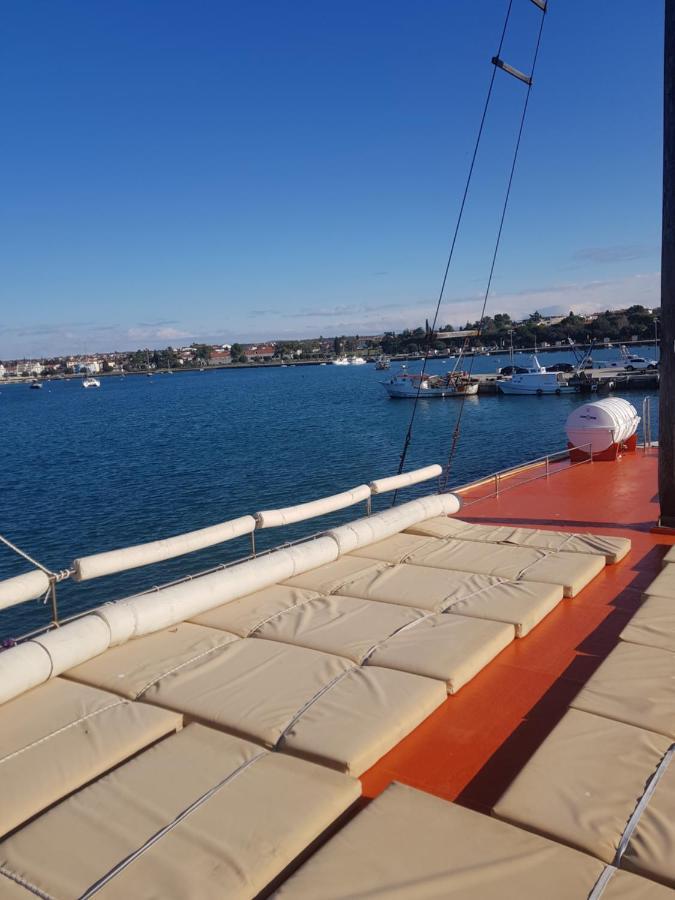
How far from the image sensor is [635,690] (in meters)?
4.86

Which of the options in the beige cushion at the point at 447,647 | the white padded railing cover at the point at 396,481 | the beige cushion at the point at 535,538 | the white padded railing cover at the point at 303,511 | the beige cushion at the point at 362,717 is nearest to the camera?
the beige cushion at the point at 362,717

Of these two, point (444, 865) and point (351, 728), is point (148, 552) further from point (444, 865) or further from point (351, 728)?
point (444, 865)

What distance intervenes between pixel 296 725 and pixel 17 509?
2836 centimetres

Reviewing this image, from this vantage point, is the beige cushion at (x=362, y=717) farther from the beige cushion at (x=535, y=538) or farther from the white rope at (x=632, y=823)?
the beige cushion at (x=535, y=538)

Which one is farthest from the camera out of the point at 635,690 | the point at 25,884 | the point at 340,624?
the point at 340,624

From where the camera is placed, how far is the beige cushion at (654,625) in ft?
18.6

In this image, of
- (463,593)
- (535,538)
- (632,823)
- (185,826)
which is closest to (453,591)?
(463,593)

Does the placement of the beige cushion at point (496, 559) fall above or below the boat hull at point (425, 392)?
above

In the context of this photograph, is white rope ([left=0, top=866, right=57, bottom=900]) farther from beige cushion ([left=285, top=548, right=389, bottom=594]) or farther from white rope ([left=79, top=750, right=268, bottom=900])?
beige cushion ([left=285, top=548, right=389, bottom=594])

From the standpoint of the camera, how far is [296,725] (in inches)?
178

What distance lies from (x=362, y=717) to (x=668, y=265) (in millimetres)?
8014

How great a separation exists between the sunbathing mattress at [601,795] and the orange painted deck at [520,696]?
47 cm

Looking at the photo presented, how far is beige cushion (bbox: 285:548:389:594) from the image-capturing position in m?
7.56

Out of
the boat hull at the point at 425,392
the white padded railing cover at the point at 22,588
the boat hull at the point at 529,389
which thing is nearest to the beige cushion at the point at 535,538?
the white padded railing cover at the point at 22,588
